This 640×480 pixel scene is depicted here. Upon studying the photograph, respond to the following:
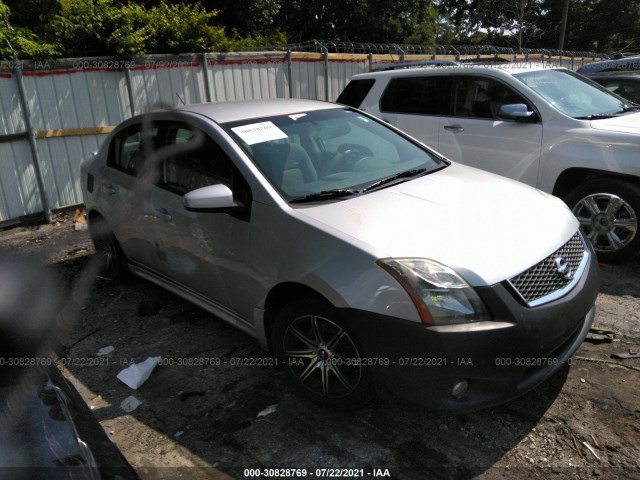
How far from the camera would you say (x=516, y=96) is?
17.6 feet

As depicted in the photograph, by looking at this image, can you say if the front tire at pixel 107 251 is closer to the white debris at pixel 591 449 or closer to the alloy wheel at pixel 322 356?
the alloy wheel at pixel 322 356

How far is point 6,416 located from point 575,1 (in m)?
45.4

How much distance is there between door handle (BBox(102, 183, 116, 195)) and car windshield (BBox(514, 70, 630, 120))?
424 cm

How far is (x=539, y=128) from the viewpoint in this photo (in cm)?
511

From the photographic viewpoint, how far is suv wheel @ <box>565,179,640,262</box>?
454 centimetres

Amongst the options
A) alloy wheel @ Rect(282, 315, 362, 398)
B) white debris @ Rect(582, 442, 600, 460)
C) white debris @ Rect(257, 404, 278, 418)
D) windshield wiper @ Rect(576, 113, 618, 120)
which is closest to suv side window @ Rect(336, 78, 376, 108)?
windshield wiper @ Rect(576, 113, 618, 120)

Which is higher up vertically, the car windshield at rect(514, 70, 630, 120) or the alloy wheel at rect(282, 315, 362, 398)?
the car windshield at rect(514, 70, 630, 120)

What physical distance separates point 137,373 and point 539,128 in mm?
4329

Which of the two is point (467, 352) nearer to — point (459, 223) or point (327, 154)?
point (459, 223)

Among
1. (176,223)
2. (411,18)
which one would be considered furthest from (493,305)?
(411,18)

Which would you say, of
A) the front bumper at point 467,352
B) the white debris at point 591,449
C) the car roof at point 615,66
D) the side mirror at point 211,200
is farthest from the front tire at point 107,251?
the car roof at point 615,66

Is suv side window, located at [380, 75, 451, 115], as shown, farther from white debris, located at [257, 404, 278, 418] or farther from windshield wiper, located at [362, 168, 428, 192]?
white debris, located at [257, 404, 278, 418]

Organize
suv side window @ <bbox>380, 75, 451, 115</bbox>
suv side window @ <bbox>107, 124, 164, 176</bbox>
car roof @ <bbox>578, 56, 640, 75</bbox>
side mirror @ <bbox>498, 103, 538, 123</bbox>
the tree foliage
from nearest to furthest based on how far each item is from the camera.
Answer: suv side window @ <bbox>107, 124, 164, 176</bbox>
side mirror @ <bbox>498, 103, 538, 123</bbox>
suv side window @ <bbox>380, 75, 451, 115</bbox>
the tree foliage
car roof @ <bbox>578, 56, 640, 75</bbox>

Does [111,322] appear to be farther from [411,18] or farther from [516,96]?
[411,18]
